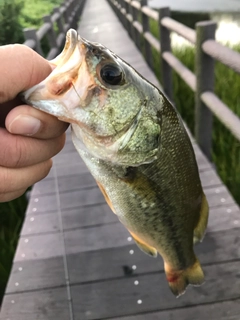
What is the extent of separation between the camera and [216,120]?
3.50 m

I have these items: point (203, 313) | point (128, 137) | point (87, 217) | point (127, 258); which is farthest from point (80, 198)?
point (128, 137)

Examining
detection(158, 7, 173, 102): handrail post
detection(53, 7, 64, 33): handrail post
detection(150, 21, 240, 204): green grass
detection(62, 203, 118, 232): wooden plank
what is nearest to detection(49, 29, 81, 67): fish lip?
detection(62, 203, 118, 232): wooden plank

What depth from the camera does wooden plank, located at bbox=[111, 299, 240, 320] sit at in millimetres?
1622

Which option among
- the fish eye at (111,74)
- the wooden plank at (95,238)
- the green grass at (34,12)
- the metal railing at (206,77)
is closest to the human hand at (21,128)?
the fish eye at (111,74)

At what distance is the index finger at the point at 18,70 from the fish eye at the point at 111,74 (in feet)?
0.46

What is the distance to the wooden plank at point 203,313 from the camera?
5.32ft

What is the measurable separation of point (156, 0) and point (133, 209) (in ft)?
65.9

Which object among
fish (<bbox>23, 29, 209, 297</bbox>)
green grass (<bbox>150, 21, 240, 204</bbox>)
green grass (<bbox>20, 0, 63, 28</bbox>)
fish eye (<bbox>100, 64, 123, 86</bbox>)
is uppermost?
fish eye (<bbox>100, 64, 123, 86</bbox>)

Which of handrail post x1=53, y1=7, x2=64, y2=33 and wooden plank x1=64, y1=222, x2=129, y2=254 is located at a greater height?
handrail post x1=53, y1=7, x2=64, y2=33

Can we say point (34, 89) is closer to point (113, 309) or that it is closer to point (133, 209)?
point (133, 209)

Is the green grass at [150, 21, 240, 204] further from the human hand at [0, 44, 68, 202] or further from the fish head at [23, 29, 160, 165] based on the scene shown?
the human hand at [0, 44, 68, 202]

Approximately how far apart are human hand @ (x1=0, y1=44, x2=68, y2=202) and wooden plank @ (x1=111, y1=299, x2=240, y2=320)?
1.03 meters

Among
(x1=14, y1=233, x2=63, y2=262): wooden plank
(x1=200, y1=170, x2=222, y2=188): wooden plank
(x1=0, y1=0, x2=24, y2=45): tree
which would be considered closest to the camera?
(x1=14, y1=233, x2=63, y2=262): wooden plank

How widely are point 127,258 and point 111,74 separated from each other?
130 centimetres
